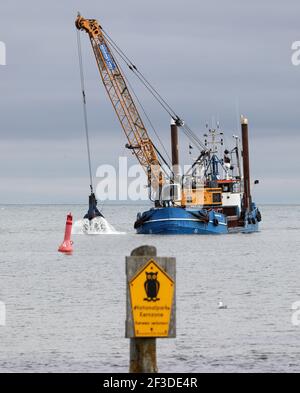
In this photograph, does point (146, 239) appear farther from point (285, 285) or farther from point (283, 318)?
point (283, 318)

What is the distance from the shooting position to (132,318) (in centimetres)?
1769

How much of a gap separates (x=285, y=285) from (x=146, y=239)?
5366 centimetres

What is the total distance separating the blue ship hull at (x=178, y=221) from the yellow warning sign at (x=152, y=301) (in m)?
87.3

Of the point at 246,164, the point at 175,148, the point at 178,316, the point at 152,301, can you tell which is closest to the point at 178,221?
the point at 175,148

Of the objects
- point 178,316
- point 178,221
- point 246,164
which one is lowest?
point 178,316

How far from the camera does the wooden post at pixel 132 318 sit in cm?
1744

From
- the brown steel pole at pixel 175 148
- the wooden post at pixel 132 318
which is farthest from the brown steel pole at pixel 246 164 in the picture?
the wooden post at pixel 132 318

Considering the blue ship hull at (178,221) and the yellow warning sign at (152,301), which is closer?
the yellow warning sign at (152,301)

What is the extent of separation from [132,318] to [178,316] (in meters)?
21.6

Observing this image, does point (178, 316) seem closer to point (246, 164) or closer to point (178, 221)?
point (178, 221)

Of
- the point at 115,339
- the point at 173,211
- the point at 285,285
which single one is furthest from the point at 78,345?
the point at 173,211

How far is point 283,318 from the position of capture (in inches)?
1503

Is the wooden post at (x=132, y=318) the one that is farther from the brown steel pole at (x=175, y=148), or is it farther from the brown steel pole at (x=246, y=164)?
the brown steel pole at (x=246, y=164)

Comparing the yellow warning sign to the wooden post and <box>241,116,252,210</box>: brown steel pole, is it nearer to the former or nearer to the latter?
the wooden post
